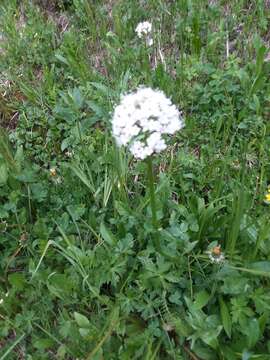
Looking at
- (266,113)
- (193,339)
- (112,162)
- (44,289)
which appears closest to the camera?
(193,339)

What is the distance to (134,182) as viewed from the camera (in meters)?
2.47

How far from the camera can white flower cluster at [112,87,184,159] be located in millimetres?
1413

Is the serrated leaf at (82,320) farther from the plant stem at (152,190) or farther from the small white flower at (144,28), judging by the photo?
the small white flower at (144,28)

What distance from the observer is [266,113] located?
2.67 meters

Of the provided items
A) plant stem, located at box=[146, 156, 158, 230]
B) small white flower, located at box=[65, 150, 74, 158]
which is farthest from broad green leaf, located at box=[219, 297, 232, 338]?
small white flower, located at box=[65, 150, 74, 158]

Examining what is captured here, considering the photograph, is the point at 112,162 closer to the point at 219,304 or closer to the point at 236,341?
the point at 219,304

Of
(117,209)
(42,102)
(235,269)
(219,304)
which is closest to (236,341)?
(219,304)

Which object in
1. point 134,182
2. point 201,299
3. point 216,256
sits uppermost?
point 134,182

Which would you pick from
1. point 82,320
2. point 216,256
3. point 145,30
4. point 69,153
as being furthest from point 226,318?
point 145,30

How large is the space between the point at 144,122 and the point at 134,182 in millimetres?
1074

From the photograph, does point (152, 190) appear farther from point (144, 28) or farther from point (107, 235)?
point (144, 28)

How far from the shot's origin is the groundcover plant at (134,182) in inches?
73.5

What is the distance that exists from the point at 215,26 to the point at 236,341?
7.04ft

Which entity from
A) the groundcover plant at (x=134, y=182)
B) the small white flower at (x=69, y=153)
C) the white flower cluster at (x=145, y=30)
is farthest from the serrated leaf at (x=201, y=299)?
the white flower cluster at (x=145, y=30)
